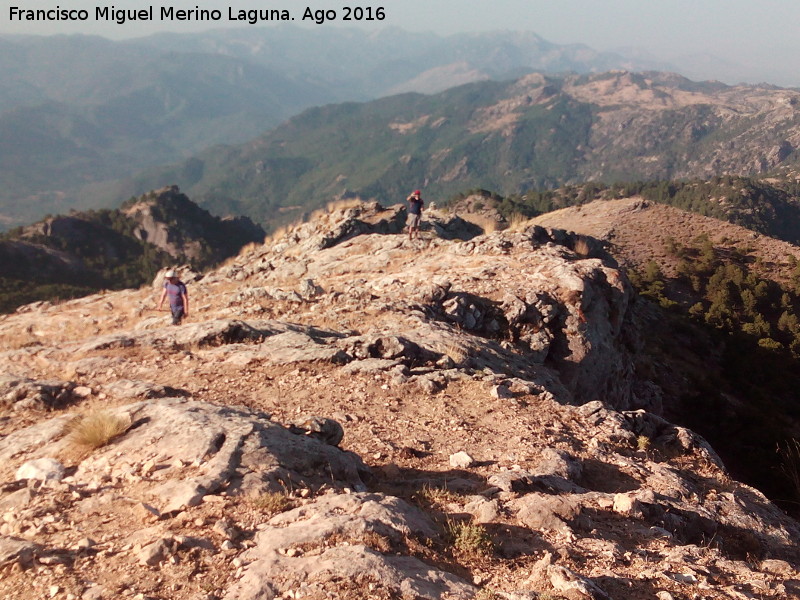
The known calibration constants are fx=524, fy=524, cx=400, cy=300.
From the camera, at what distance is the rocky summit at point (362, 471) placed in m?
5.62

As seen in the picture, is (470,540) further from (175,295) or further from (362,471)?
(175,295)

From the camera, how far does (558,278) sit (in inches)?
776

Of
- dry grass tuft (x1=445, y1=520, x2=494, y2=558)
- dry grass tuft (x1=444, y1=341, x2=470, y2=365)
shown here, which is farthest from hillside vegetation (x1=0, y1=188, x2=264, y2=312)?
dry grass tuft (x1=445, y1=520, x2=494, y2=558)

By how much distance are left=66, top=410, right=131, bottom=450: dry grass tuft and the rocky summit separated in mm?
30

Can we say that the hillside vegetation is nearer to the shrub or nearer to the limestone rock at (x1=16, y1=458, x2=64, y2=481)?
the limestone rock at (x1=16, y1=458, x2=64, y2=481)

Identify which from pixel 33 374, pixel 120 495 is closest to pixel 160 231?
pixel 33 374

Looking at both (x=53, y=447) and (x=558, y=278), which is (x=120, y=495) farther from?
(x=558, y=278)

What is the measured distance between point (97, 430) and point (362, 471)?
4.08 metres

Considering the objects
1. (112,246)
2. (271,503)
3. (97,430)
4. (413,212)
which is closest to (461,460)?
(271,503)

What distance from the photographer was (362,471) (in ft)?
27.4

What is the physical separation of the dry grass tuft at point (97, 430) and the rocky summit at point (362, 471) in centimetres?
3

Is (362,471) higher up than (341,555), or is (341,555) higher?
(341,555)

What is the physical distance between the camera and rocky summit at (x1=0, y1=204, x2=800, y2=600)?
5.62m

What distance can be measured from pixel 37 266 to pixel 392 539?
104m
